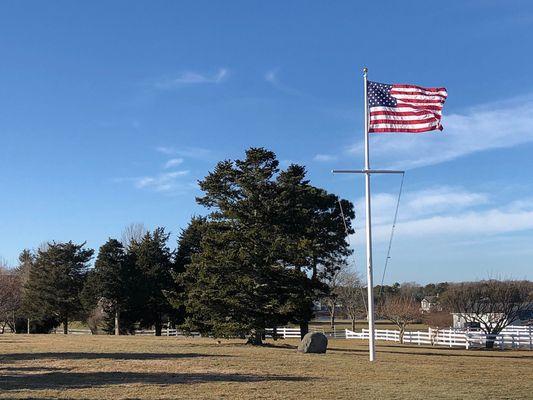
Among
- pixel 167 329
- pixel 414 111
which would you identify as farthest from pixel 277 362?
pixel 167 329

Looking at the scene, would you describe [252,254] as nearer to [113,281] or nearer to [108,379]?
[108,379]

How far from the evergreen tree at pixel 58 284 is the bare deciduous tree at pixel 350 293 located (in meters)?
28.6

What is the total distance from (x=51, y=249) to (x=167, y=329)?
14.3 meters

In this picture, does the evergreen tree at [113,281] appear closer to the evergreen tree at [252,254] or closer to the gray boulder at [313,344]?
the evergreen tree at [252,254]

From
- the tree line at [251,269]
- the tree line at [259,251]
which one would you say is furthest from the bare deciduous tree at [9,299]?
the tree line at [259,251]

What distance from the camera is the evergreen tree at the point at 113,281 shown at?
55.3m

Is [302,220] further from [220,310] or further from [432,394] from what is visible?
[432,394]

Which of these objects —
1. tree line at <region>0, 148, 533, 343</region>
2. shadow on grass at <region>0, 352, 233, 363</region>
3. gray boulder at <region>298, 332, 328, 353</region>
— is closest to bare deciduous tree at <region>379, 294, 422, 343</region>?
tree line at <region>0, 148, 533, 343</region>

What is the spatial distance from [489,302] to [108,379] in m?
44.6

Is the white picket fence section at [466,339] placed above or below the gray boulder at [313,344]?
below

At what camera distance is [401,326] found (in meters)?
49.5

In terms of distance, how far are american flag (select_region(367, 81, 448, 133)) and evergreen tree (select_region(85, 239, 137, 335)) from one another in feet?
127

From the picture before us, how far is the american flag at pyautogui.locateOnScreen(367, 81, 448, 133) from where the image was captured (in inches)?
850

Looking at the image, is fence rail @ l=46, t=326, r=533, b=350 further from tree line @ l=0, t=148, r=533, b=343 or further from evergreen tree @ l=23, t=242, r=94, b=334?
evergreen tree @ l=23, t=242, r=94, b=334
